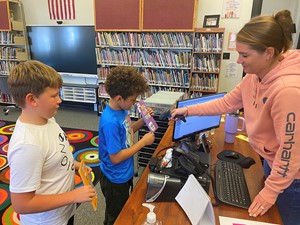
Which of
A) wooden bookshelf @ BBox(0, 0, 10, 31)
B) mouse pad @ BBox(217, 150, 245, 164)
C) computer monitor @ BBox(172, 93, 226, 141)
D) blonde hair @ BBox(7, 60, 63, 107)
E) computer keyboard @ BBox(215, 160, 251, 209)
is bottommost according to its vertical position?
mouse pad @ BBox(217, 150, 245, 164)

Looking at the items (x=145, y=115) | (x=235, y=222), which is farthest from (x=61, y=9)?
(x=235, y=222)

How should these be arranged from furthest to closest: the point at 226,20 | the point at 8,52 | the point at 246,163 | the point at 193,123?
the point at 8,52 → the point at 226,20 → the point at 193,123 → the point at 246,163

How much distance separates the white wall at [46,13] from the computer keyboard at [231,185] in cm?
428

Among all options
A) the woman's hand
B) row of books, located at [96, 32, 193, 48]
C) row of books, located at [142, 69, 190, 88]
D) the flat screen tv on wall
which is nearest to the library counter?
the woman's hand

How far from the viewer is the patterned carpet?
190 cm

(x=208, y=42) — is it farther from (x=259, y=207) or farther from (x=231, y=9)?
(x=259, y=207)

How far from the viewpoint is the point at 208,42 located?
3.61 m

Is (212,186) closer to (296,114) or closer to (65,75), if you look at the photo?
(296,114)

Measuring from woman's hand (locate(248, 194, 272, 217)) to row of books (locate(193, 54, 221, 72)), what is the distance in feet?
10.1

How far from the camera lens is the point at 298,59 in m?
0.90

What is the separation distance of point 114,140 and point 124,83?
0.32 metres

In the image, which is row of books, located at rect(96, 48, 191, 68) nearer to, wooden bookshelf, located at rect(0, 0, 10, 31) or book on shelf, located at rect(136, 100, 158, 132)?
wooden bookshelf, located at rect(0, 0, 10, 31)

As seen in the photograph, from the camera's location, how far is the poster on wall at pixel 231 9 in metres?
3.62

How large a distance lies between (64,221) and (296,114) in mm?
1085
